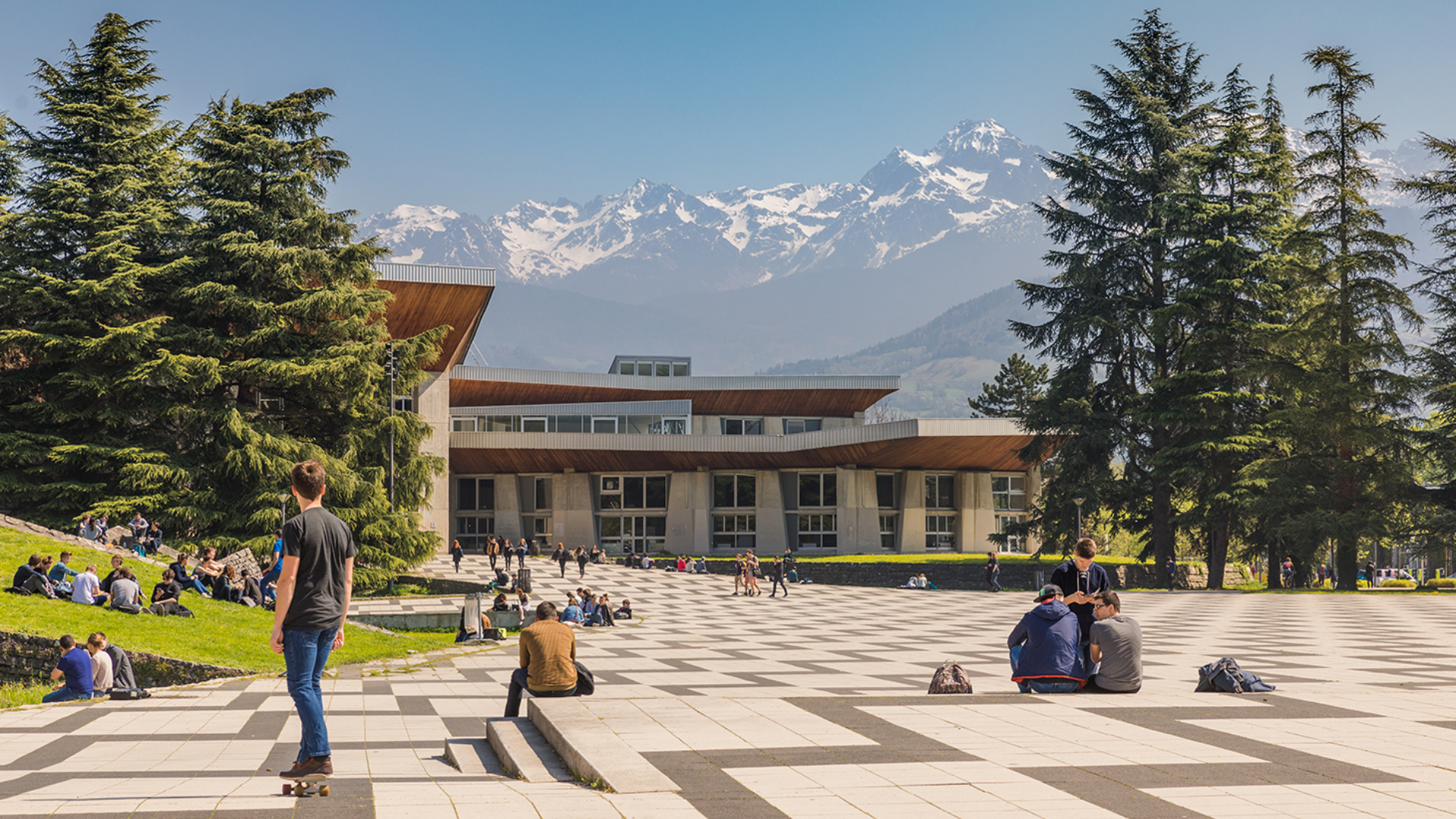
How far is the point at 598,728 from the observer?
688 cm

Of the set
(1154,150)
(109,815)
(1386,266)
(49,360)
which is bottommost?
(109,815)

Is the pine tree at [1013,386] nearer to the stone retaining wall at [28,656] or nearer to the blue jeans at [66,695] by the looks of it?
the stone retaining wall at [28,656]

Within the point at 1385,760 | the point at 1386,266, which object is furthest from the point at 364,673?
the point at 1386,266

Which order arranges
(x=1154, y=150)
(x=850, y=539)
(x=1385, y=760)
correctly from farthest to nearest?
(x=850, y=539), (x=1154, y=150), (x=1385, y=760)

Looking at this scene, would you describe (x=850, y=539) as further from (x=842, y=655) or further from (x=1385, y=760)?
(x=1385, y=760)

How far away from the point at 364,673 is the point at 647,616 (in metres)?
12.9

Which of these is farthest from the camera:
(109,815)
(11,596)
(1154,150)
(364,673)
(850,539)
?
(850,539)

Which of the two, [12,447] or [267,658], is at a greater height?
[12,447]

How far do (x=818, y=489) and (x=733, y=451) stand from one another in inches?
214

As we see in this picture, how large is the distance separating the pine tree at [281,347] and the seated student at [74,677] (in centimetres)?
1719

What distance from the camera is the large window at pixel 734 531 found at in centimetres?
5669

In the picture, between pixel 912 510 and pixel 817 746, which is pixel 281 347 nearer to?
pixel 817 746

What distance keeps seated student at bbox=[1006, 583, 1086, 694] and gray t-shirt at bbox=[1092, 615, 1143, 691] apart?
0.63 feet

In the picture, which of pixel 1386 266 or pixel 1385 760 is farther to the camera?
pixel 1386 266
